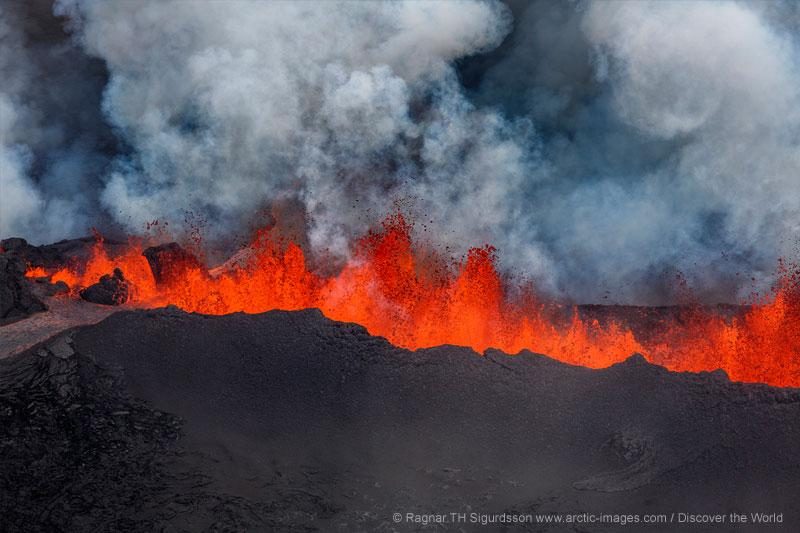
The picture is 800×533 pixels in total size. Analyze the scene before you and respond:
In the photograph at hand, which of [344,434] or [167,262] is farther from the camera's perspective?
[167,262]

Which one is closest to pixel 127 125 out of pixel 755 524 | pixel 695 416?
pixel 695 416

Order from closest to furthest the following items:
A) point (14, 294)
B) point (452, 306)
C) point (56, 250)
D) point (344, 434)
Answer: point (344, 434) → point (14, 294) → point (452, 306) → point (56, 250)

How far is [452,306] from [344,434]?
633 centimetres

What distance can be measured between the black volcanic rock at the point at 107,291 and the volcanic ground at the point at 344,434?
2419mm

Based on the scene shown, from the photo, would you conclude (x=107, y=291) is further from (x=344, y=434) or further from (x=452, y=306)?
(x=452, y=306)

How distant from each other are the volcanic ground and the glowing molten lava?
3.09 meters

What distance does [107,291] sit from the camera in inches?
674

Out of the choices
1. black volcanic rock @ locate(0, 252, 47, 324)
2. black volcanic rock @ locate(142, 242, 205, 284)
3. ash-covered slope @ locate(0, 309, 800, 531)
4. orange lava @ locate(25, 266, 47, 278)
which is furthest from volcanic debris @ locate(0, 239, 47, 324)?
black volcanic rock @ locate(142, 242, 205, 284)

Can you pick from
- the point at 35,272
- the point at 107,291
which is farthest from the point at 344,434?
the point at 35,272

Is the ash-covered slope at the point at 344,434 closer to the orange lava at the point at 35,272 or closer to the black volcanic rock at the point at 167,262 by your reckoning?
the black volcanic rock at the point at 167,262

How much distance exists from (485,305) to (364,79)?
729 centimetres

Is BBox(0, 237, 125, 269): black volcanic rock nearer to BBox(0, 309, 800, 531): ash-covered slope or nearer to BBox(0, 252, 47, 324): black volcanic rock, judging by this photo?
BBox(0, 252, 47, 324): black volcanic rock

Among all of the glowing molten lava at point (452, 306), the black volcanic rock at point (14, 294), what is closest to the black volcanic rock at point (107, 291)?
the glowing molten lava at point (452, 306)

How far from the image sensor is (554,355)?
16.5 m
